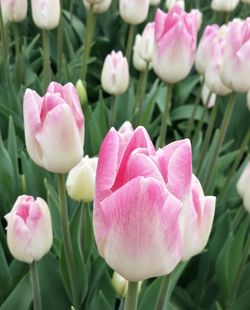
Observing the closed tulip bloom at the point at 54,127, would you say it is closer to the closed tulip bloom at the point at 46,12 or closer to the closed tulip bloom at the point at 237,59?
the closed tulip bloom at the point at 237,59

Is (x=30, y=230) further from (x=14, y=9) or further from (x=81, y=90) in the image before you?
(x=14, y=9)

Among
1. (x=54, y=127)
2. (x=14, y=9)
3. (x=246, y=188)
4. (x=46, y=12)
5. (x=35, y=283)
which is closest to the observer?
(x=54, y=127)

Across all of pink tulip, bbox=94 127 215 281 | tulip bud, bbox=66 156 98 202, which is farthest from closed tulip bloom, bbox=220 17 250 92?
pink tulip, bbox=94 127 215 281

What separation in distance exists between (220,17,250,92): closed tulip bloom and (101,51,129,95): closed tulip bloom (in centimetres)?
40

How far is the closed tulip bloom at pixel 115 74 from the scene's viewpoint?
1.37m

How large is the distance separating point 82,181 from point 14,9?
75cm

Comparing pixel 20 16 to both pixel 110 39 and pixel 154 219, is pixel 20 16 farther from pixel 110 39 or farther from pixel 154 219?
pixel 154 219

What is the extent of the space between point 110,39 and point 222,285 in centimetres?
147

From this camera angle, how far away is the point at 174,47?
1.05 meters

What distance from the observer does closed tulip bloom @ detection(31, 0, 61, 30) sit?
1.35 m

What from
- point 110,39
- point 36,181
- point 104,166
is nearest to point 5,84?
point 36,181

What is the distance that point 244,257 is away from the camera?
104cm

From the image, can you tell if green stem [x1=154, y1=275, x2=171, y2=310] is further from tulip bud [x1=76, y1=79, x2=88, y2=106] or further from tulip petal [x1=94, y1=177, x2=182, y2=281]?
tulip bud [x1=76, y1=79, x2=88, y2=106]

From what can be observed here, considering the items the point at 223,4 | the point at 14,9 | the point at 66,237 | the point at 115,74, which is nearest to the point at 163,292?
the point at 66,237
